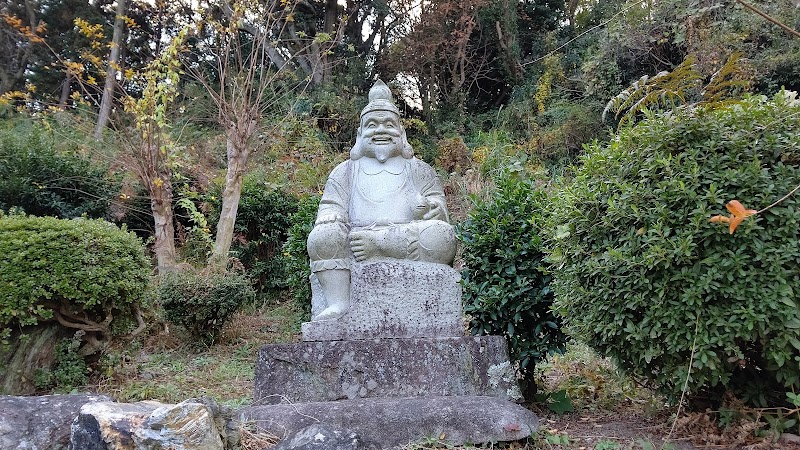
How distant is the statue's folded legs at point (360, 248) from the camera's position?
12.8 feet

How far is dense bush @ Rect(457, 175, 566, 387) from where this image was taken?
4285 millimetres

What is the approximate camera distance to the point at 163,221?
25.7 feet

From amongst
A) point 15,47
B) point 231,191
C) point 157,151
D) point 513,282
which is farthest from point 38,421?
point 15,47

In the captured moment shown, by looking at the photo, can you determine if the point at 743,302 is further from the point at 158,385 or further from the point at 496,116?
the point at 496,116

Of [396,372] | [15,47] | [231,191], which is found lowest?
[396,372]

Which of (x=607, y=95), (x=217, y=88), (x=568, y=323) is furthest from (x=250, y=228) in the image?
(x=607, y=95)

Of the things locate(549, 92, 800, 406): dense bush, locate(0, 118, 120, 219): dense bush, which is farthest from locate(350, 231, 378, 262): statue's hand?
locate(0, 118, 120, 219): dense bush

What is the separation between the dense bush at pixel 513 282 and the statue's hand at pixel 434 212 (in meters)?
0.43

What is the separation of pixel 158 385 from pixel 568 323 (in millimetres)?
3751

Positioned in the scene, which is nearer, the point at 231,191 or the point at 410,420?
the point at 410,420

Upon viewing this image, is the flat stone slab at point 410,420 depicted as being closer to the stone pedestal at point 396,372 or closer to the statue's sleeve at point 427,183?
the stone pedestal at point 396,372

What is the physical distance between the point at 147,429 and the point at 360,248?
5.61 feet

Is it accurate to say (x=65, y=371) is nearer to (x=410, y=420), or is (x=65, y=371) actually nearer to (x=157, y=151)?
(x=157, y=151)

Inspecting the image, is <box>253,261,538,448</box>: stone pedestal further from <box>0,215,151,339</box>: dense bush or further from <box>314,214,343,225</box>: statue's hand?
<box>0,215,151,339</box>: dense bush
